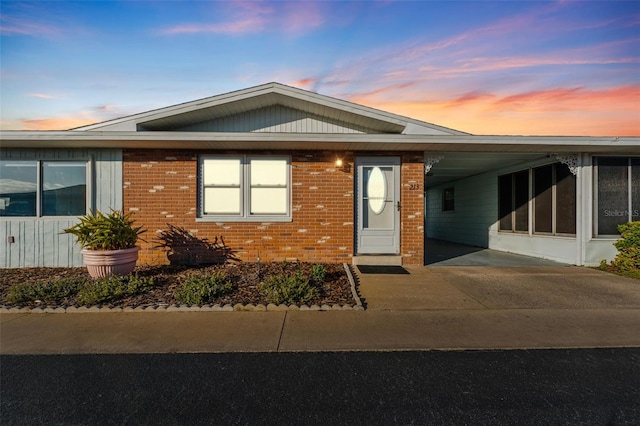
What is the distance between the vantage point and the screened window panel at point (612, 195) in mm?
7820

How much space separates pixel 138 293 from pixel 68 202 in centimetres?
412

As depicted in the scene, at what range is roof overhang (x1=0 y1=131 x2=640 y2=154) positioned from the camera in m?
6.76

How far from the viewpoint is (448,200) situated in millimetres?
14641

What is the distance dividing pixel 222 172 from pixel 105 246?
293cm

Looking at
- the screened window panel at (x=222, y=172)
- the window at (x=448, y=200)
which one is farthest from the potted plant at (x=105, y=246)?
the window at (x=448, y=200)

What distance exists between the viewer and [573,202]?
804 centimetres

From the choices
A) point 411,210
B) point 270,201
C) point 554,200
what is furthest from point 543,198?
point 270,201

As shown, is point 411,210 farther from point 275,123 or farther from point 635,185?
point 635,185

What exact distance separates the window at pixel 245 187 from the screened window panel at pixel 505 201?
295 inches

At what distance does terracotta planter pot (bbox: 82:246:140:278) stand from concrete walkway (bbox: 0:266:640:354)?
1321 mm

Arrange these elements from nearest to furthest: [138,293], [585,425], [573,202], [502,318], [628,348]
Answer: [585,425] < [628,348] < [502,318] < [138,293] < [573,202]

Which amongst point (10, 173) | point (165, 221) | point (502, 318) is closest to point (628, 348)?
point (502, 318)

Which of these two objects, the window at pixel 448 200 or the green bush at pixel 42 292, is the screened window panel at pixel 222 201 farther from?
the window at pixel 448 200

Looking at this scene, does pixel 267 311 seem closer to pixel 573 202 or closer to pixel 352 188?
pixel 352 188
